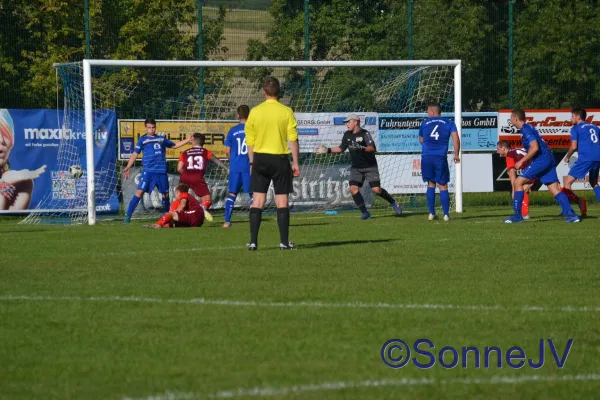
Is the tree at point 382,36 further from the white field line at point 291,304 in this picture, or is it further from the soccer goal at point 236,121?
the white field line at point 291,304

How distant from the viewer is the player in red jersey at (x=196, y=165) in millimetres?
19969

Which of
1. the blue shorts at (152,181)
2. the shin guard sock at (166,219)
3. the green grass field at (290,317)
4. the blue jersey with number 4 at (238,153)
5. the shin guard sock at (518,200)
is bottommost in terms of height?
the shin guard sock at (166,219)

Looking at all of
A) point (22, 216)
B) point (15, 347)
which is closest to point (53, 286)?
point (15, 347)

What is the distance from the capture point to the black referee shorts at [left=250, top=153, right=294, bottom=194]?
40.3 ft

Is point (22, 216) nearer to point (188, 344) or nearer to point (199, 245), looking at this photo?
point (199, 245)

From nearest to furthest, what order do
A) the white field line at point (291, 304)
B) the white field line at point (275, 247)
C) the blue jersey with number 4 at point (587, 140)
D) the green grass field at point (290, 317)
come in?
the green grass field at point (290, 317) → the white field line at point (291, 304) → the white field line at point (275, 247) → the blue jersey with number 4 at point (587, 140)

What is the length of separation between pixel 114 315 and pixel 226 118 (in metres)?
16.3

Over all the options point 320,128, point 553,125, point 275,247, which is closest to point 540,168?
point 275,247

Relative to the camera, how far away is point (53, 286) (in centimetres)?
933

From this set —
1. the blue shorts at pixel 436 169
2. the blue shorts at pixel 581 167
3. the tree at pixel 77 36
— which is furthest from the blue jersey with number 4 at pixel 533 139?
the tree at pixel 77 36

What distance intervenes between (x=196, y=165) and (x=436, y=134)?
4531 mm

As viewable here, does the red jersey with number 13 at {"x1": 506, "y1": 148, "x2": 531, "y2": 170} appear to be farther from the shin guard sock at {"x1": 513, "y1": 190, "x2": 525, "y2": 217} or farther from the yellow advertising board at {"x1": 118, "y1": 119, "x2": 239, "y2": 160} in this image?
the yellow advertising board at {"x1": 118, "y1": 119, "x2": 239, "y2": 160}

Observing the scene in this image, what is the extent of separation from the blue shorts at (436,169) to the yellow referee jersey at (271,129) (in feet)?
22.9

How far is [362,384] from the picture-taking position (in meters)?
5.30
